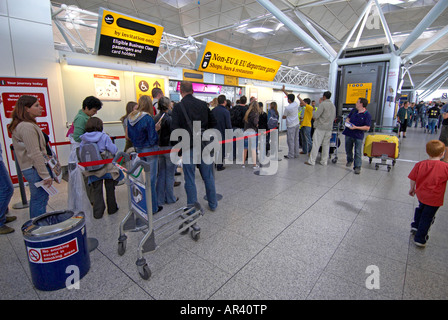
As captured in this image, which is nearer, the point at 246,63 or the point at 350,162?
the point at 350,162

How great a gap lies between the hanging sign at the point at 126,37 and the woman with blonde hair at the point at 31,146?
413 cm

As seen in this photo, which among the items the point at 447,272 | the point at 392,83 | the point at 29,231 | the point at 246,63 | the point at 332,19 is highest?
the point at 332,19

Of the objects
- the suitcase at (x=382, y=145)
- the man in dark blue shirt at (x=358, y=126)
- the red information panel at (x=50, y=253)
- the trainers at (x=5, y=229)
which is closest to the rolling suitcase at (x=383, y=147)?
the suitcase at (x=382, y=145)

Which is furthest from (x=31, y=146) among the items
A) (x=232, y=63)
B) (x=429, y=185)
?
(x=232, y=63)

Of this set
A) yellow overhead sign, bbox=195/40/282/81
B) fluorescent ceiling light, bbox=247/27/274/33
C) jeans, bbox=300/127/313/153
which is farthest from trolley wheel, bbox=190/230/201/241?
fluorescent ceiling light, bbox=247/27/274/33

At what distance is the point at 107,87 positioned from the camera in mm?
6355

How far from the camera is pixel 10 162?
4.60m

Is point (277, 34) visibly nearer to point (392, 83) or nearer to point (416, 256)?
point (392, 83)

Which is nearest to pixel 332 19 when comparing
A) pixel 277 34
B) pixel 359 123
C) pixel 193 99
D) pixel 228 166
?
pixel 277 34

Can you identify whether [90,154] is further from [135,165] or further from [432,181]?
[432,181]

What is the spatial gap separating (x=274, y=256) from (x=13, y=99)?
217 inches

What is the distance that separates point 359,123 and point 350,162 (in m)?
1.19

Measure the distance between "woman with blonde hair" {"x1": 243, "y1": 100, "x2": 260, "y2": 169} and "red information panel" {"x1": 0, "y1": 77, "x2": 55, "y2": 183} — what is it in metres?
4.48

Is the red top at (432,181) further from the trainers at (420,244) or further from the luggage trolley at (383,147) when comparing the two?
the luggage trolley at (383,147)
